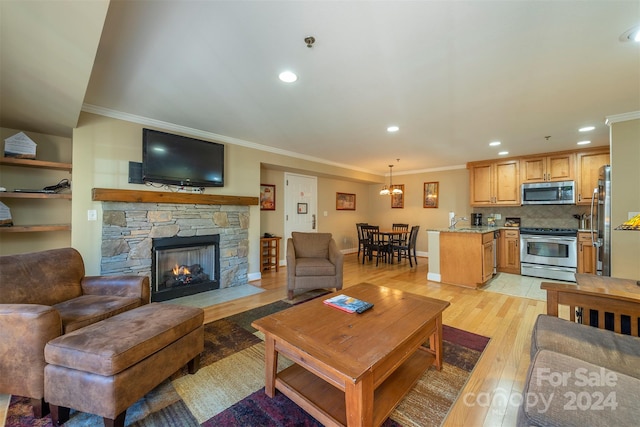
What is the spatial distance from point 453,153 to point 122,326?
215 inches

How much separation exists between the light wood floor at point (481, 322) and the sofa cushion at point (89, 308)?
906mm

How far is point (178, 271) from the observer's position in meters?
3.62

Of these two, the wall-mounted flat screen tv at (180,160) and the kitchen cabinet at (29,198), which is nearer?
the kitchen cabinet at (29,198)

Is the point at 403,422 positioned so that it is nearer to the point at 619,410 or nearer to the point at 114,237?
the point at 619,410

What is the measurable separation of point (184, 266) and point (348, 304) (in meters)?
2.81

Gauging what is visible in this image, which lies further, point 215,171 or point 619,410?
point 215,171

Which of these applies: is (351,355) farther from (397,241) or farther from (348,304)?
(397,241)

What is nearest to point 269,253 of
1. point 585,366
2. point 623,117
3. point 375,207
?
point 375,207

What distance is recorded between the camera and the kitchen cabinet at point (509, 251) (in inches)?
191

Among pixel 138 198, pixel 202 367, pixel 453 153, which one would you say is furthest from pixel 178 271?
pixel 453 153

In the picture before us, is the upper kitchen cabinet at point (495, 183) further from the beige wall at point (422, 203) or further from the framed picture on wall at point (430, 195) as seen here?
the framed picture on wall at point (430, 195)

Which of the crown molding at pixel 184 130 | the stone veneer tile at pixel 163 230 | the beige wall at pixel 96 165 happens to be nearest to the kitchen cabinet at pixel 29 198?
the beige wall at pixel 96 165

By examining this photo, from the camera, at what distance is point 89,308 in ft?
6.18

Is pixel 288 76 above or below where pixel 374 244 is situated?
above
